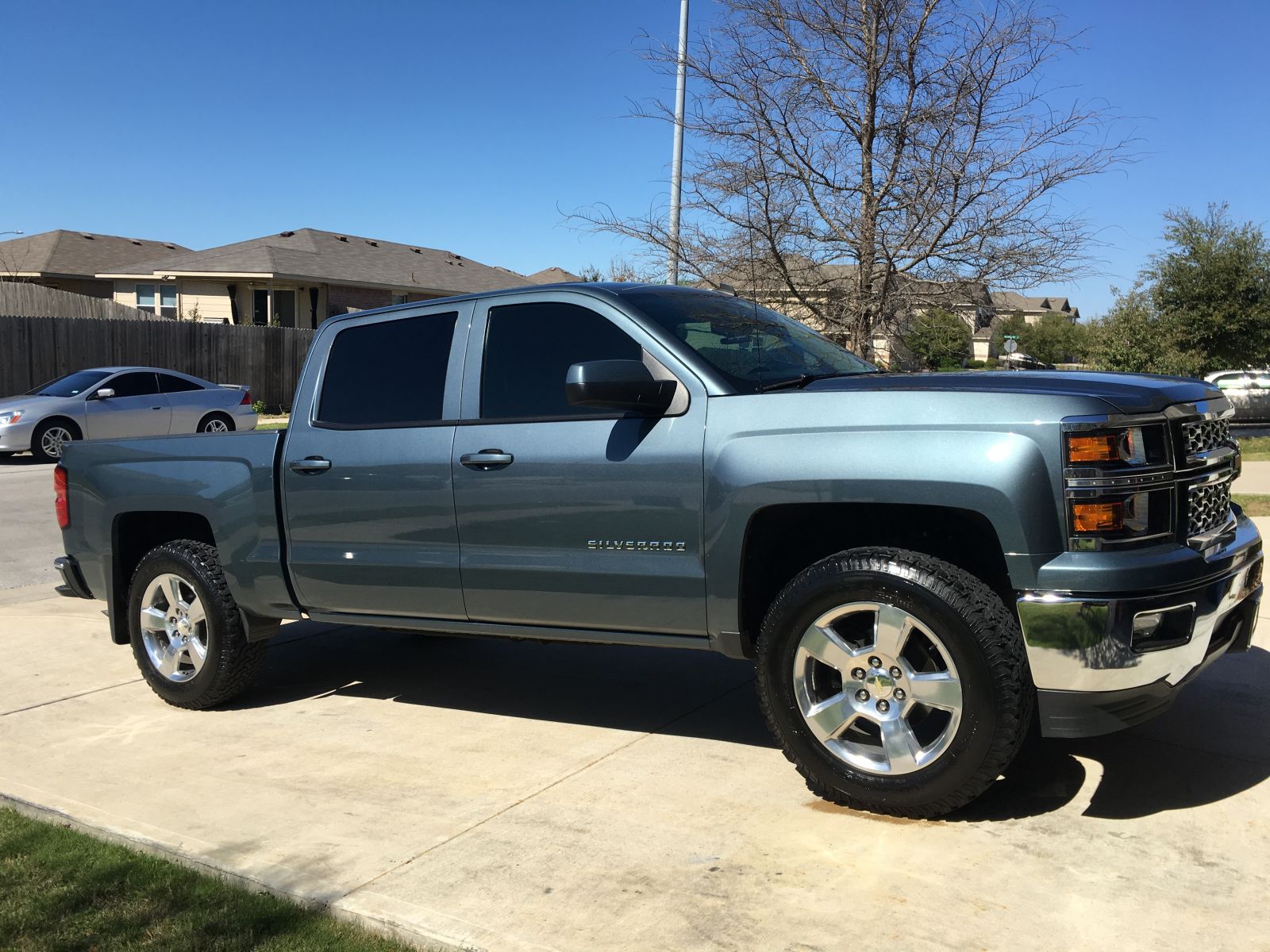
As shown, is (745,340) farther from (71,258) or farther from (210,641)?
(71,258)

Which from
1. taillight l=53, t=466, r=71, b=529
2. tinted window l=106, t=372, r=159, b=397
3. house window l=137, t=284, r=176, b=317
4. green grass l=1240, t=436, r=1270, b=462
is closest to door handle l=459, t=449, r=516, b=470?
taillight l=53, t=466, r=71, b=529

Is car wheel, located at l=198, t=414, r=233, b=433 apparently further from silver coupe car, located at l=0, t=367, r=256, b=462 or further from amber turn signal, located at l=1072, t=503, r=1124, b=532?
amber turn signal, located at l=1072, t=503, r=1124, b=532

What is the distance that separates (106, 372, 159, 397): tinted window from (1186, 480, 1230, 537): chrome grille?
18.2 m

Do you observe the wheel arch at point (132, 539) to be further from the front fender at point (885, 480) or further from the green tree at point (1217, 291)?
the green tree at point (1217, 291)

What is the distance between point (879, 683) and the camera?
3.95m

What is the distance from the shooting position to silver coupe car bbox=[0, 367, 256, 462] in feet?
59.1

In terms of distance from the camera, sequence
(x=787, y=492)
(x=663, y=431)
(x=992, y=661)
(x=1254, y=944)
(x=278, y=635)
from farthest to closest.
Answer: (x=278, y=635) < (x=663, y=431) < (x=787, y=492) < (x=992, y=661) < (x=1254, y=944)

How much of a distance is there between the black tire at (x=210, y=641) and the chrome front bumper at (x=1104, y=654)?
3802 mm

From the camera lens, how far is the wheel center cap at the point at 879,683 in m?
3.93

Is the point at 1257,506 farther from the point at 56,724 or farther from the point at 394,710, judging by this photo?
the point at 56,724

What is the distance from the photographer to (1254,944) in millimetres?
3092

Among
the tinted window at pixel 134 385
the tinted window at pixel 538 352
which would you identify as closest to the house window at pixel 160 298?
the tinted window at pixel 134 385

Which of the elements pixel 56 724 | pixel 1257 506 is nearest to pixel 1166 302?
pixel 1257 506

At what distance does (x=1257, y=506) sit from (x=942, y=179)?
4259 mm
